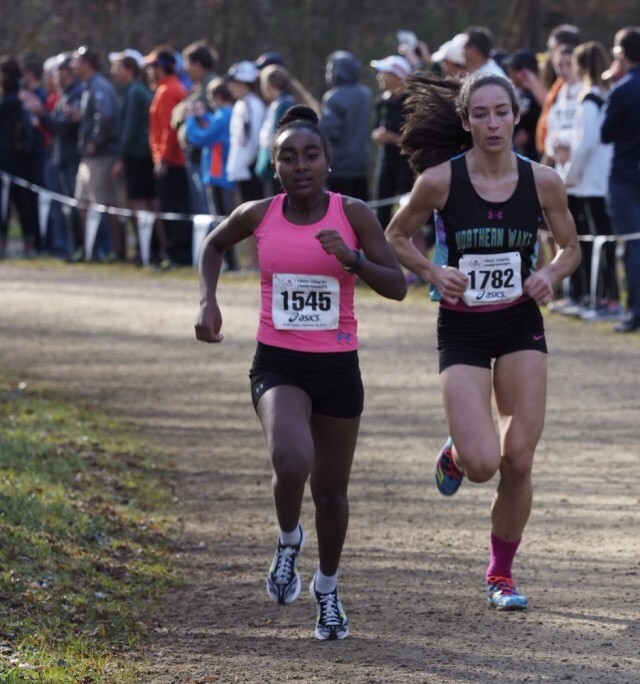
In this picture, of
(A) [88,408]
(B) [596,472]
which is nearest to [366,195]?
(A) [88,408]

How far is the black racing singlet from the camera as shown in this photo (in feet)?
20.0

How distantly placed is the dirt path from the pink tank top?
44.5 inches

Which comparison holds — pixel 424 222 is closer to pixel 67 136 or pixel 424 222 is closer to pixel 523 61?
pixel 523 61

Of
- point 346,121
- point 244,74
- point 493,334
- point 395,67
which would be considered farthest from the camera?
point 244,74

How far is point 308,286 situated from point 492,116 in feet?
3.43

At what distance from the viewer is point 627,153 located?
493 inches

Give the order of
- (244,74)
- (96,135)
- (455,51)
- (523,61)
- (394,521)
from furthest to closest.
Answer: (96,135) < (244,74) < (523,61) < (455,51) < (394,521)

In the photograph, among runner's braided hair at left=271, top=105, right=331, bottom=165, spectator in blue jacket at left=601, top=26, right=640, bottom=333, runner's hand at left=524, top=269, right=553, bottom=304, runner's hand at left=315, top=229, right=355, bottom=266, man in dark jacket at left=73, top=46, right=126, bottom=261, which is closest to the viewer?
runner's hand at left=315, top=229, right=355, bottom=266

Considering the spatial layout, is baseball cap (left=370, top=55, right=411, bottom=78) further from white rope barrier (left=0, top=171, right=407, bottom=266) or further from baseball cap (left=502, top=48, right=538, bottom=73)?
white rope barrier (left=0, top=171, right=407, bottom=266)

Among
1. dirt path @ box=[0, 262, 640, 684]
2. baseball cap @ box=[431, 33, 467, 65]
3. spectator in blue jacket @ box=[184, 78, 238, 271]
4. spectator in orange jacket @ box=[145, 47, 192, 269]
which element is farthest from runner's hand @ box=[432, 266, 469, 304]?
spectator in orange jacket @ box=[145, 47, 192, 269]

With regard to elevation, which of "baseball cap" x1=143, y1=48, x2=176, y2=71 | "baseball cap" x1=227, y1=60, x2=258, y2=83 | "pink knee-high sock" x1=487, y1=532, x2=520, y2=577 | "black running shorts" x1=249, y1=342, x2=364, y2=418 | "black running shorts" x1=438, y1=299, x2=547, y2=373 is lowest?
"pink knee-high sock" x1=487, y1=532, x2=520, y2=577

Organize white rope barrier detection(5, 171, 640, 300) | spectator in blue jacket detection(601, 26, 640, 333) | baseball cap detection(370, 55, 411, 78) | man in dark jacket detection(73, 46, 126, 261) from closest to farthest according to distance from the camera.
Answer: spectator in blue jacket detection(601, 26, 640, 333) → baseball cap detection(370, 55, 411, 78) → white rope barrier detection(5, 171, 640, 300) → man in dark jacket detection(73, 46, 126, 261)

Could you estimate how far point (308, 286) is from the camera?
5.72 meters

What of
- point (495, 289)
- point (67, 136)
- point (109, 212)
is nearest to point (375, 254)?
point (495, 289)
